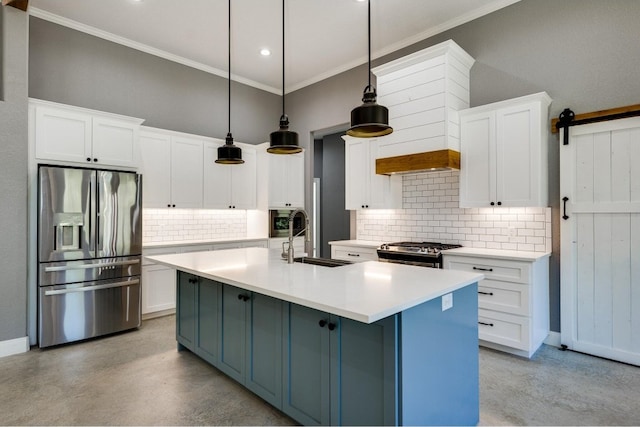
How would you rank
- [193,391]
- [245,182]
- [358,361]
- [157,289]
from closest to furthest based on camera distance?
[358,361], [193,391], [157,289], [245,182]

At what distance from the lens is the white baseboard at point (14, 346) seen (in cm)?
325

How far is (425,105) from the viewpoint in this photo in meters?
3.91

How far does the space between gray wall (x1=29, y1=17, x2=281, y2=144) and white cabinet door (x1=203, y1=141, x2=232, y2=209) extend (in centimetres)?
52

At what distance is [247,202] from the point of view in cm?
559

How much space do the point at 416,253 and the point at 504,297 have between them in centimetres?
91

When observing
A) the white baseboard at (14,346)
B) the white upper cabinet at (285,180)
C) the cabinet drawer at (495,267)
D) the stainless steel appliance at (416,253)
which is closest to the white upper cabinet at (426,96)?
the stainless steel appliance at (416,253)

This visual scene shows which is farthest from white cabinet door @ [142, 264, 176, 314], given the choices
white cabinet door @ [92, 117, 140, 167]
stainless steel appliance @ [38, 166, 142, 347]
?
white cabinet door @ [92, 117, 140, 167]

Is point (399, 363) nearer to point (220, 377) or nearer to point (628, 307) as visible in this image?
point (220, 377)

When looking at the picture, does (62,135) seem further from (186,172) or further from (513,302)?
(513,302)

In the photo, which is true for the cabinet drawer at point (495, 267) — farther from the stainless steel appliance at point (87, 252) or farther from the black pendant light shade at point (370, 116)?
the stainless steel appliance at point (87, 252)

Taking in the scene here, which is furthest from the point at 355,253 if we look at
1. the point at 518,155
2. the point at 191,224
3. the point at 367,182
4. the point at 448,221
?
the point at 191,224

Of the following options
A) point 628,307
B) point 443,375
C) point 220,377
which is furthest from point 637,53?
point 220,377

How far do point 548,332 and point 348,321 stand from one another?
9.19 ft

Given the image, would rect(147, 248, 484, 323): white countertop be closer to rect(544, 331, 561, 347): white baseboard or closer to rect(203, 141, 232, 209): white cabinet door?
rect(544, 331, 561, 347): white baseboard
